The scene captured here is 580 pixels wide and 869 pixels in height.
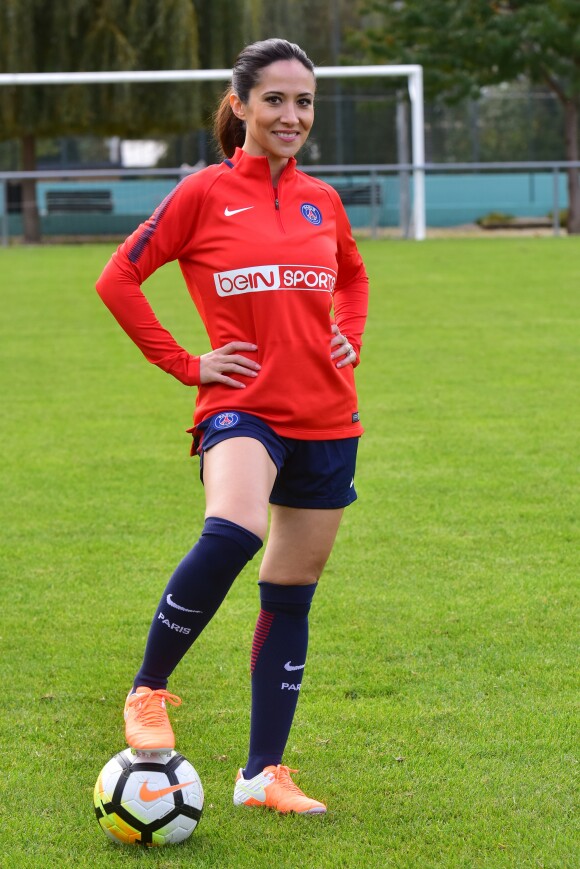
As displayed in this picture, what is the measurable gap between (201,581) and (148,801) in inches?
21.1

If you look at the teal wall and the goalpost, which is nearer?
the goalpost

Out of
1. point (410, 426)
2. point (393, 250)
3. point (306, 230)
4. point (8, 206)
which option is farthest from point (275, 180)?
point (8, 206)

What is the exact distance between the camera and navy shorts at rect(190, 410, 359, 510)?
315 cm

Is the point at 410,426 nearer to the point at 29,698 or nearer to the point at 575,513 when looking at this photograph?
the point at 575,513

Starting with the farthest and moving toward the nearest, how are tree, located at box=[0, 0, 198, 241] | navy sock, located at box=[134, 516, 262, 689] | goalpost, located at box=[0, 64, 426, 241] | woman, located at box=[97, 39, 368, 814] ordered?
tree, located at box=[0, 0, 198, 241] < goalpost, located at box=[0, 64, 426, 241] < woman, located at box=[97, 39, 368, 814] < navy sock, located at box=[134, 516, 262, 689]

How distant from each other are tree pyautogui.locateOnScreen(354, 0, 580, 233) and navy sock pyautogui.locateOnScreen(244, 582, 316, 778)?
27162 mm

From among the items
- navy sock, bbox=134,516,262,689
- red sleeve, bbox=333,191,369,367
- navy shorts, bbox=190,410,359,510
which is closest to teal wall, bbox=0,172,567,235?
red sleeve, bbox=333,191,369,367

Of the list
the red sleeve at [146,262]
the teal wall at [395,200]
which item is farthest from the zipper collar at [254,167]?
the teal wall at [395,200]

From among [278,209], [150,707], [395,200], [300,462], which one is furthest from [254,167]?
[395,200]

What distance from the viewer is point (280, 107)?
3275mm

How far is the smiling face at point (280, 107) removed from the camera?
327 cm

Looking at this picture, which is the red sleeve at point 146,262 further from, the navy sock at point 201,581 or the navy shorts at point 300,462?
the navy sock at point 201,581

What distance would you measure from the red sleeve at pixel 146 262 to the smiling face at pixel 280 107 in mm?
235

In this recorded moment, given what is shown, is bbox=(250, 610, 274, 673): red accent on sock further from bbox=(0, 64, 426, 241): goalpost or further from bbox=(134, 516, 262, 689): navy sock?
bbox=(0, 64, 426, 241): goalpost
